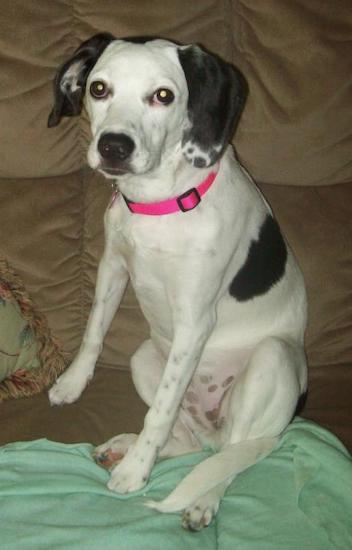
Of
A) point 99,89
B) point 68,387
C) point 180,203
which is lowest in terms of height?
point 68,387

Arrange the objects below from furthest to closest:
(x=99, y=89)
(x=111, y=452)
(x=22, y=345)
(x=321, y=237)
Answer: (x=321, y=237) < (x=22, y=345) < (x=111, y=452) < (x=99, y=89)

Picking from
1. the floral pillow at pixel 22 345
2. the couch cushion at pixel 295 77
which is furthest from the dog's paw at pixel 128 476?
the couch cushion at pixel 295 77

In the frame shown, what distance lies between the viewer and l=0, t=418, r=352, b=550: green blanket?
5.33 ft

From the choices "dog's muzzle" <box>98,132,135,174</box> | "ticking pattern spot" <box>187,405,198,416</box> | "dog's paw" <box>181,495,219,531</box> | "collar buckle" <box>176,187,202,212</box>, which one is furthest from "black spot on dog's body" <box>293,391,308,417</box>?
"dog's muzzle" <box>98,132,135,174</box>

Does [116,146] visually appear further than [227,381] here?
No

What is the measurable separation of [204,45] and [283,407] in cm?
125

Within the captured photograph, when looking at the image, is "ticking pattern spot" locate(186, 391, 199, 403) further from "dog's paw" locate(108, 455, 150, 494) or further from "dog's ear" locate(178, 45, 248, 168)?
"dog's ear" locate(178, 45, 248, 168)

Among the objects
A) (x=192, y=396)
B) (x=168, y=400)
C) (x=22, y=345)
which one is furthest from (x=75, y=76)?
(x=192, y=396)

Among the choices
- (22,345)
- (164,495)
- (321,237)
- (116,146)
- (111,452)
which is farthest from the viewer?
(321,237)

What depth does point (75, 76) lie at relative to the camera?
1.94 meters

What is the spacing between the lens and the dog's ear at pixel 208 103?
1743mm

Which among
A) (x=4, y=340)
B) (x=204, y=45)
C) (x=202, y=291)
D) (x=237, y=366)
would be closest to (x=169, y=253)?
(x=202, y=291)

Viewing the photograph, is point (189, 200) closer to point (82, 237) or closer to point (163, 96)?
point (163, 96)

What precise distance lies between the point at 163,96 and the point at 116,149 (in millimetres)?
213
